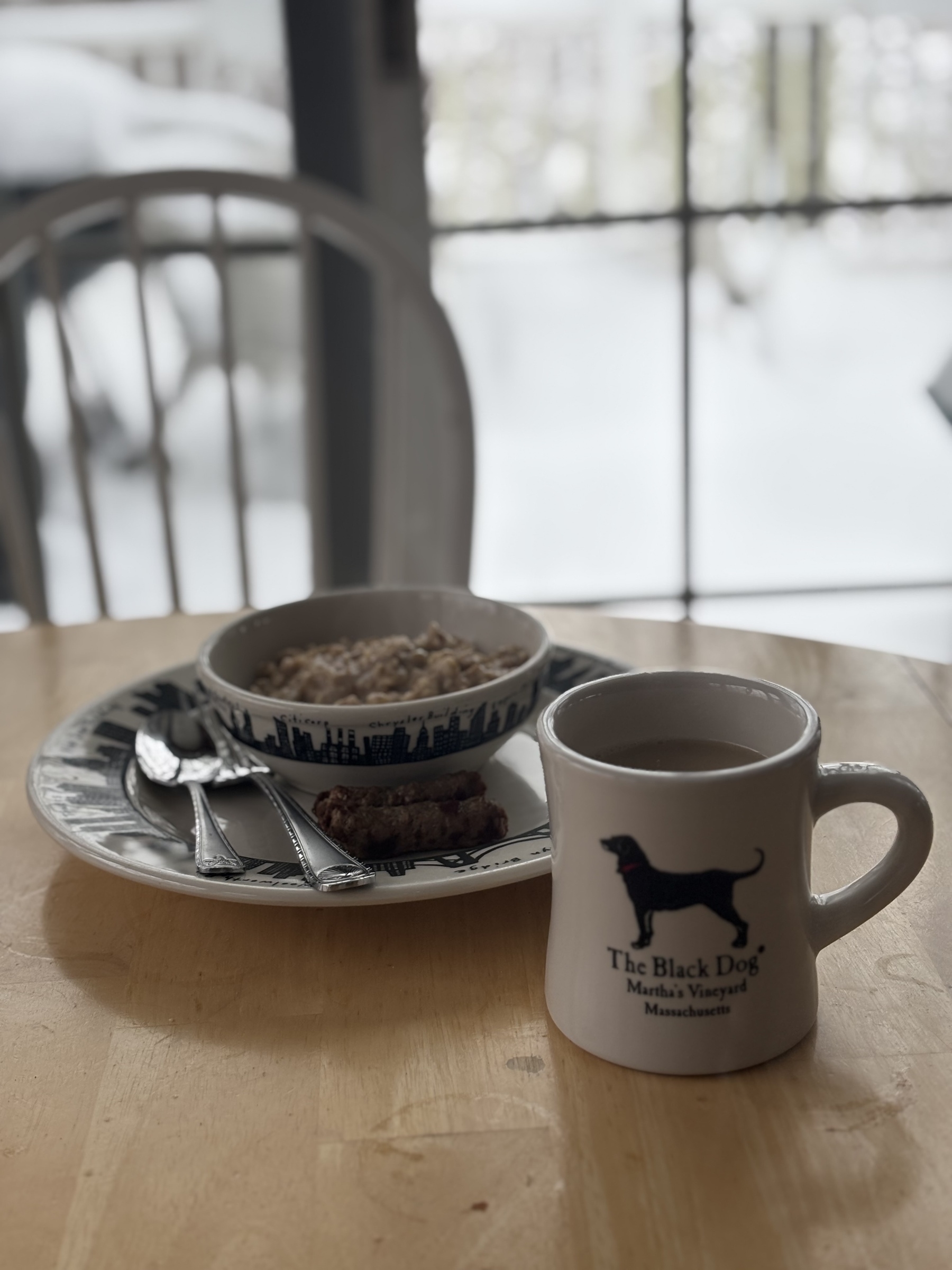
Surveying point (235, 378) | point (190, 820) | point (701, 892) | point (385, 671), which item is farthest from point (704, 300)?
point (701, 892)

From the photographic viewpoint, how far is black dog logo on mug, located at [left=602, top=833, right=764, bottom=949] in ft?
1.41

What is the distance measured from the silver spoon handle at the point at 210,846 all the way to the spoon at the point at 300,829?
1.1 inches

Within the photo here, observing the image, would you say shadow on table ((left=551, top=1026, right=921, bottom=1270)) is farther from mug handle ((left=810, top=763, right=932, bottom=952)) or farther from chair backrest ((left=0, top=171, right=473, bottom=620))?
chair backrest ((left=0, top=171, right=473, bottom=620))

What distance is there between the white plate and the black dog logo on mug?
0.12 m

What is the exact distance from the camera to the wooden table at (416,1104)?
389mm

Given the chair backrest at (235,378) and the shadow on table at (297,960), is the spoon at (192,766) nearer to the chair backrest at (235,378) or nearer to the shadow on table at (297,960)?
the shadow on table at (297,960)

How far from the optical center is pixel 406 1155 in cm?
43

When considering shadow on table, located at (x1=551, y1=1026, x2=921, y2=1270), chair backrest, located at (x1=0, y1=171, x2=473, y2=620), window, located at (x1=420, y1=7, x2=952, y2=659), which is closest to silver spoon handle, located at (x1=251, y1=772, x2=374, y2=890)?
shadow on table, located at (x1=551, y1=1026, x2=921, y2=1270)

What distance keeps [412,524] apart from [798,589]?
0.72 metres

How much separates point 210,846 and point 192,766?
0.12 meters

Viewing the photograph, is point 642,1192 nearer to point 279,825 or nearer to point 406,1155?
point 406,1155

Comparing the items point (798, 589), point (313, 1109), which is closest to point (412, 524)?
point (798, 589)

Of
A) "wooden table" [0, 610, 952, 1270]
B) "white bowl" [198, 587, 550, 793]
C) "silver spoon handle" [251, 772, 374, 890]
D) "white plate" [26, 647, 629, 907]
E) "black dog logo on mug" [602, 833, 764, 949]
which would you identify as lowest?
"wooden table" [0, 610, 952, 1270]

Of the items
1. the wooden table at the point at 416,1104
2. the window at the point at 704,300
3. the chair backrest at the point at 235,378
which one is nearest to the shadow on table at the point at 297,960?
the wooden table at the point at 416,1104
